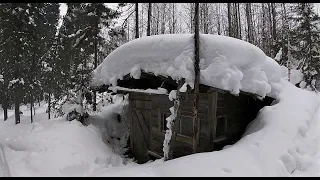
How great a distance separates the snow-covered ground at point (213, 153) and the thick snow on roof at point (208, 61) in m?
1.48

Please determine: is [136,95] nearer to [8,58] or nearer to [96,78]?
[96,78]

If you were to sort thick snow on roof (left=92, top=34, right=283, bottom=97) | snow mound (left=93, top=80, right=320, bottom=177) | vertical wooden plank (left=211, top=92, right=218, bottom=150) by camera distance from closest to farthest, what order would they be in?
snow mound (left=93, top=80, right=320, bottom=177)
thick snow on roof (left=92, top=34, right=283, bottom=97)
vertical wooden plank (left=211, top=92, right=218, bottom=150)

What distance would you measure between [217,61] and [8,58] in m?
18.8

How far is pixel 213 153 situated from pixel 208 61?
2.62 meters

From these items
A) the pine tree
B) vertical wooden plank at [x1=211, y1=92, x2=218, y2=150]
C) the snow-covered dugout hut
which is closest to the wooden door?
the snow-covered dugout hut

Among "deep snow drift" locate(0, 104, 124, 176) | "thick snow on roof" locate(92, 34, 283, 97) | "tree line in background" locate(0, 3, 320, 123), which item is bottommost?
"deep snow drift" locate(0, 104, 124, 176)

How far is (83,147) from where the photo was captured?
8.84m

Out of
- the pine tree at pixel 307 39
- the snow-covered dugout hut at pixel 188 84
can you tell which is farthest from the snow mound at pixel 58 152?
the pine tree at pixel 307 39

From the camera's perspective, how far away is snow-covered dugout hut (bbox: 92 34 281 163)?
690 centimetres

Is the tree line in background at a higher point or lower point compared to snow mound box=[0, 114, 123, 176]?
higher

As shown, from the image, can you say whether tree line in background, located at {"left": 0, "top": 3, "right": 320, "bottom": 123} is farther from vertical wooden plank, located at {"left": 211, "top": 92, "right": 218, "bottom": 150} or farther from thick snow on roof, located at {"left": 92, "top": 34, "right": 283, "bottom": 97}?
vertical wooden plank, located at {"left": 211, "top": 92, "right": 218, "bottom": 150}

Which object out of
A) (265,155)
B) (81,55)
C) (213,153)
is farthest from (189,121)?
(81,55)

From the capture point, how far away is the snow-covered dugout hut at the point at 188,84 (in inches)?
272

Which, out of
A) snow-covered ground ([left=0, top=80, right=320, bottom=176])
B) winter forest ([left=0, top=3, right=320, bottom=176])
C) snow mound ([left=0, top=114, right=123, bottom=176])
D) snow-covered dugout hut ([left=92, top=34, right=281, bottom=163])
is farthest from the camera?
winter forest ([left=0, top=3, right=320, bottom=176])
